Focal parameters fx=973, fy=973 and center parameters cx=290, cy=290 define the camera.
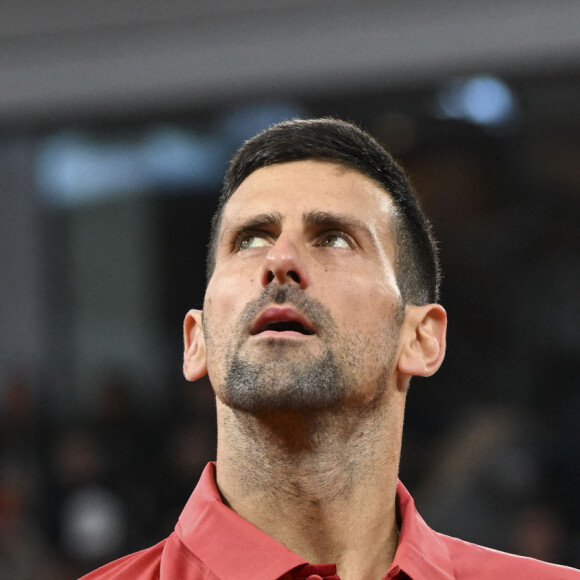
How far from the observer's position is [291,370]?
1948mm

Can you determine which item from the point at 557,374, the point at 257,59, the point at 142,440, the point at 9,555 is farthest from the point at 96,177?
the point at 557,374

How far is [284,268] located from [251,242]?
209 mm

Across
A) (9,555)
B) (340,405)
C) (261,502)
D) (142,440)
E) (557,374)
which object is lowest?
(9,555)

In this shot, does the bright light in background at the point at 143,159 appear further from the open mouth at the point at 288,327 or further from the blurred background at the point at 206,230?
the open mouth at the point at 288,327

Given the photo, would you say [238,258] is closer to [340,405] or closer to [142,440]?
[340,405]

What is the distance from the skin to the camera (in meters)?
2.00

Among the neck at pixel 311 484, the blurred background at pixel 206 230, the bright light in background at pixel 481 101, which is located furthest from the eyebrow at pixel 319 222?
the bright light in background at pixel 481 101

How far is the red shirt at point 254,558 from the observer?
1904mm

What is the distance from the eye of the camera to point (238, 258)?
7.17 feet

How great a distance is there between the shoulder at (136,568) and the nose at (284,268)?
2.05ft

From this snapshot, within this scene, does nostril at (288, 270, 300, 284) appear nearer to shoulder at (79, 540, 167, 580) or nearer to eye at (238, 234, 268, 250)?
eye at (238, 234, 268, 250)

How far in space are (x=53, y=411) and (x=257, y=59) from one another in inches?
127

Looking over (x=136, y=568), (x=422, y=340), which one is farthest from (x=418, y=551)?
(x=136, y=568)

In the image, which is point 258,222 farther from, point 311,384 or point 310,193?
point 311,384
